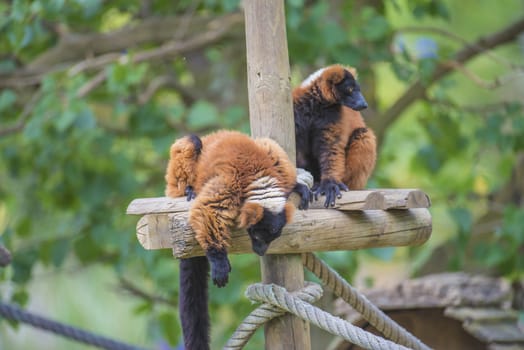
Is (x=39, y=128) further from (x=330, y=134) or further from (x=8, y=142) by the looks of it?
(x=330, y=134)

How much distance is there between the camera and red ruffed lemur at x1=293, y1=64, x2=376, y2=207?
3.67 meters

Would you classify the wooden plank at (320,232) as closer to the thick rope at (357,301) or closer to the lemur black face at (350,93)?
the thick rope at (357,301)

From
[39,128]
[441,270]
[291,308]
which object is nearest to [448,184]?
[441,270]

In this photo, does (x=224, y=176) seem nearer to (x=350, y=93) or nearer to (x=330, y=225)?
(x=330, y=225)

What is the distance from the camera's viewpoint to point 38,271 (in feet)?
38.7

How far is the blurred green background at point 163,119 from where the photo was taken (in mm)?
5234

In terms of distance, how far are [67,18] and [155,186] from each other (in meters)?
1.54

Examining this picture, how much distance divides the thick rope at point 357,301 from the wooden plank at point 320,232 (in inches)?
9.9

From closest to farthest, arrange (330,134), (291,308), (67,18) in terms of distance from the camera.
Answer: (291,308) → (330,134) → (67,18)

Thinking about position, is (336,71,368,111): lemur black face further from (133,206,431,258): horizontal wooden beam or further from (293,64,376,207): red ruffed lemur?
(133,206,431,258): horizontal wooden beam

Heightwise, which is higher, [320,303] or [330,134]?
[330,134]

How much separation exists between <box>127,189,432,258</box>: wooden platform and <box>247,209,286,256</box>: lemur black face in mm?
69

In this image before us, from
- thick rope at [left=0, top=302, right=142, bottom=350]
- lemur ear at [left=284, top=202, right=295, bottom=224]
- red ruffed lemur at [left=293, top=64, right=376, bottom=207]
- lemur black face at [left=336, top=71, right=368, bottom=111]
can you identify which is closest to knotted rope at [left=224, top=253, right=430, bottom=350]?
lemur ear at [left=284, top=202, right=295, bottom=224]

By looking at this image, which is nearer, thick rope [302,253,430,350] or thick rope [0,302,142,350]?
thick rope [302,253,430,350]
